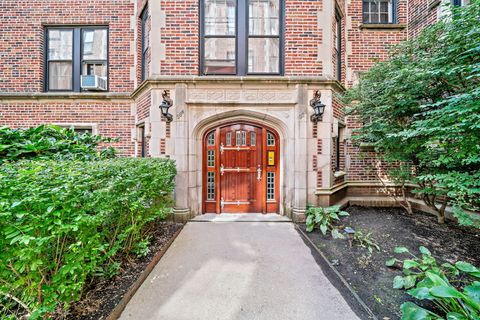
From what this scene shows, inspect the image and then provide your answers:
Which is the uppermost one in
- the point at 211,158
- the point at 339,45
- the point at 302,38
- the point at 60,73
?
the point at 339,45

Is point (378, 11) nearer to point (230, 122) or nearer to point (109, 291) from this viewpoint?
point (230, 122)

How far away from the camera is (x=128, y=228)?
Answer: 284 centimetres

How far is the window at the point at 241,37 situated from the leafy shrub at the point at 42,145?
3.14 metres

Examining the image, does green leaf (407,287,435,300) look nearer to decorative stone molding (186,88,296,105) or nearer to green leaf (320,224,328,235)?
green leaf (320,224,328,235)

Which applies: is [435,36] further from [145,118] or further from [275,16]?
[145,118]

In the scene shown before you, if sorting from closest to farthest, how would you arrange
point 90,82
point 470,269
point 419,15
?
point 470,269
point 419,15
point 90,82

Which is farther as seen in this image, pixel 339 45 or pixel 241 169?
pixel 339 45

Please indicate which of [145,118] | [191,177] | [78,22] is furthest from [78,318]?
[78,22]

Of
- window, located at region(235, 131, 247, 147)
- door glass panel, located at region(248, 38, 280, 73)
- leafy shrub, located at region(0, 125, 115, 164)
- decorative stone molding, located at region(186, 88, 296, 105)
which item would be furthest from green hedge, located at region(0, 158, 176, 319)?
door glass panel, located at region(248, 38, 280, 73)

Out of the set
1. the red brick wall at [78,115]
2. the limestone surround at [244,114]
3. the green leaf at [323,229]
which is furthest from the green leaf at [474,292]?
the red brick wall at [78,115]

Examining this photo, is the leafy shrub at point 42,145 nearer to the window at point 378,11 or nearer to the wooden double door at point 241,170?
the wooden double door at point 241,170

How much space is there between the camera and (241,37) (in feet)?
16.2

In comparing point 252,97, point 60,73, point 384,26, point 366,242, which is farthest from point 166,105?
point 384,26

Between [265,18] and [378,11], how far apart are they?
13.6ft
